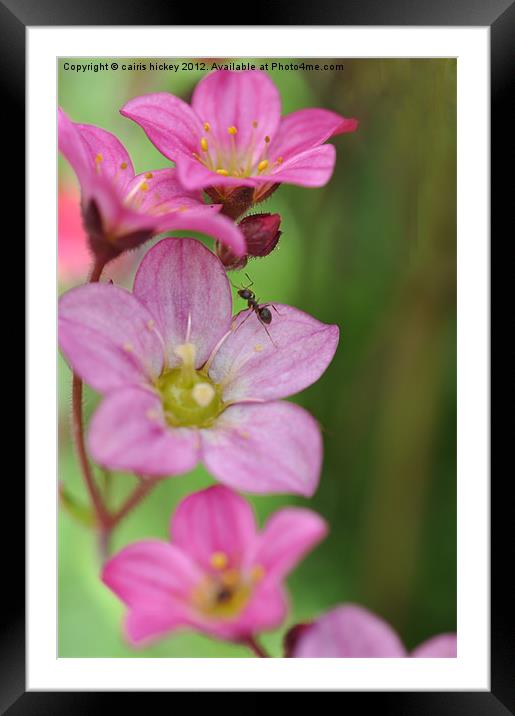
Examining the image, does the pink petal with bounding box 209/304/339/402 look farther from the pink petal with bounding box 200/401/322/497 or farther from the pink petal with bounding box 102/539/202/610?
the pink petal with bounding box 102/539/202/610

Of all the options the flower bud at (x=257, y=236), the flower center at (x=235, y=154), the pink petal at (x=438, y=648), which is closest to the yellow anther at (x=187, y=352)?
the flower bud at (x=257, y=236)

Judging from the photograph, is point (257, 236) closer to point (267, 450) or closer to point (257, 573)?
point (267, 450)

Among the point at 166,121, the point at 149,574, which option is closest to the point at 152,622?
the point at 149,574

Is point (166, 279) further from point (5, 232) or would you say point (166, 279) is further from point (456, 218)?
point (456, 218)

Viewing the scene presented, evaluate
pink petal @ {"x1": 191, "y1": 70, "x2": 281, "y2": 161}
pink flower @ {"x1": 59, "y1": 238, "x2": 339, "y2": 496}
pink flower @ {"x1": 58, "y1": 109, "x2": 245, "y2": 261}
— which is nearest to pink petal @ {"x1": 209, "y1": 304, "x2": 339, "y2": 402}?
pink flower @ {"x1": 59, "y1": 238, "x2": 339, "y2": 496}

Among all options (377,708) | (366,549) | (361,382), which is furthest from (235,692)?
(361,382)

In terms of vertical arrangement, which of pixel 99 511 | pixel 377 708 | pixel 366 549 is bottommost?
pixel 377 708

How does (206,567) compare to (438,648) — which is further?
(438,648)
